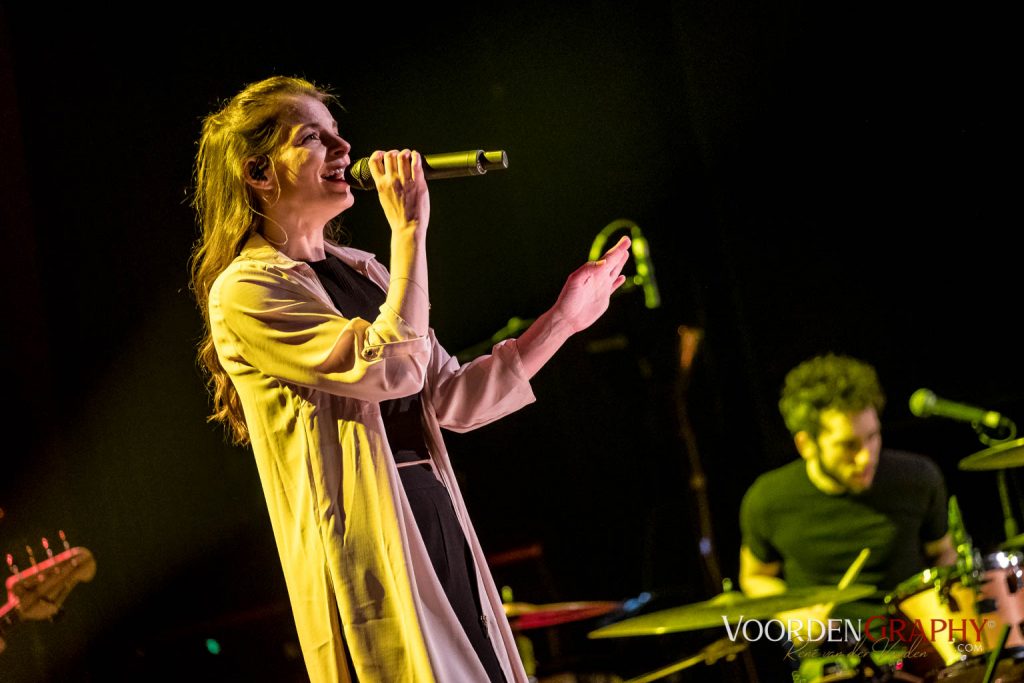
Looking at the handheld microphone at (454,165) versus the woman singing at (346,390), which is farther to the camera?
the handheld microphone at (454,165)

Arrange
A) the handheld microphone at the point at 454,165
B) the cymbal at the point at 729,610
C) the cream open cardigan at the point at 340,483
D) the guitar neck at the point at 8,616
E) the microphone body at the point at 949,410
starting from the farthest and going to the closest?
the guitar neck at the point at 8,616 < the microphone body at the point at 949,410 < the cymbal at the point at 729,610 < the handheld microphone at the point at 454,165 < the cream open cardigan at the point at 340,483

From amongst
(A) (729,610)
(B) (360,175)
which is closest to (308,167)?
(B) (360,175)

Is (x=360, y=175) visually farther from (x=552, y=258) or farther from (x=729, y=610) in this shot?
(x=552, y=258)

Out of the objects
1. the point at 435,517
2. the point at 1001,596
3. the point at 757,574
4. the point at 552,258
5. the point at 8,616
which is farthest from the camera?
the point at 552,258

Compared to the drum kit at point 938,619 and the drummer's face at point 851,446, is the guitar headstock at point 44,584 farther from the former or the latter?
the drummer's face at point 851,446

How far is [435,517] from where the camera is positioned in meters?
1.48

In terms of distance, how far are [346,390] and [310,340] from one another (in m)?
0.09

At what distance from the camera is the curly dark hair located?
3.29 m

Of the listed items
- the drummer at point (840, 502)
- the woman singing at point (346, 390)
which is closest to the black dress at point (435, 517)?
the woman singing at point (346, 390)

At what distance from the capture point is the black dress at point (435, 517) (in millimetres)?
1444

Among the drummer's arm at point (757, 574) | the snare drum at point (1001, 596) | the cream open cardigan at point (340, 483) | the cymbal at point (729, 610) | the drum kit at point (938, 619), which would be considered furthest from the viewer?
the drummer's arm at point (757, 574)

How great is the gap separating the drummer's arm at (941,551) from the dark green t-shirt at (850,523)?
0.02m

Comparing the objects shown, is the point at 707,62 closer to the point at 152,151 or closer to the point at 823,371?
the point at 823,371

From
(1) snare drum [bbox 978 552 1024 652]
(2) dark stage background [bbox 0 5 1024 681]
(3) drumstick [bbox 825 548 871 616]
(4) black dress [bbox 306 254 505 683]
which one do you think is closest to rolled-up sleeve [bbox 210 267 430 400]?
(4) black dress [bbox 306 254 505 683]
